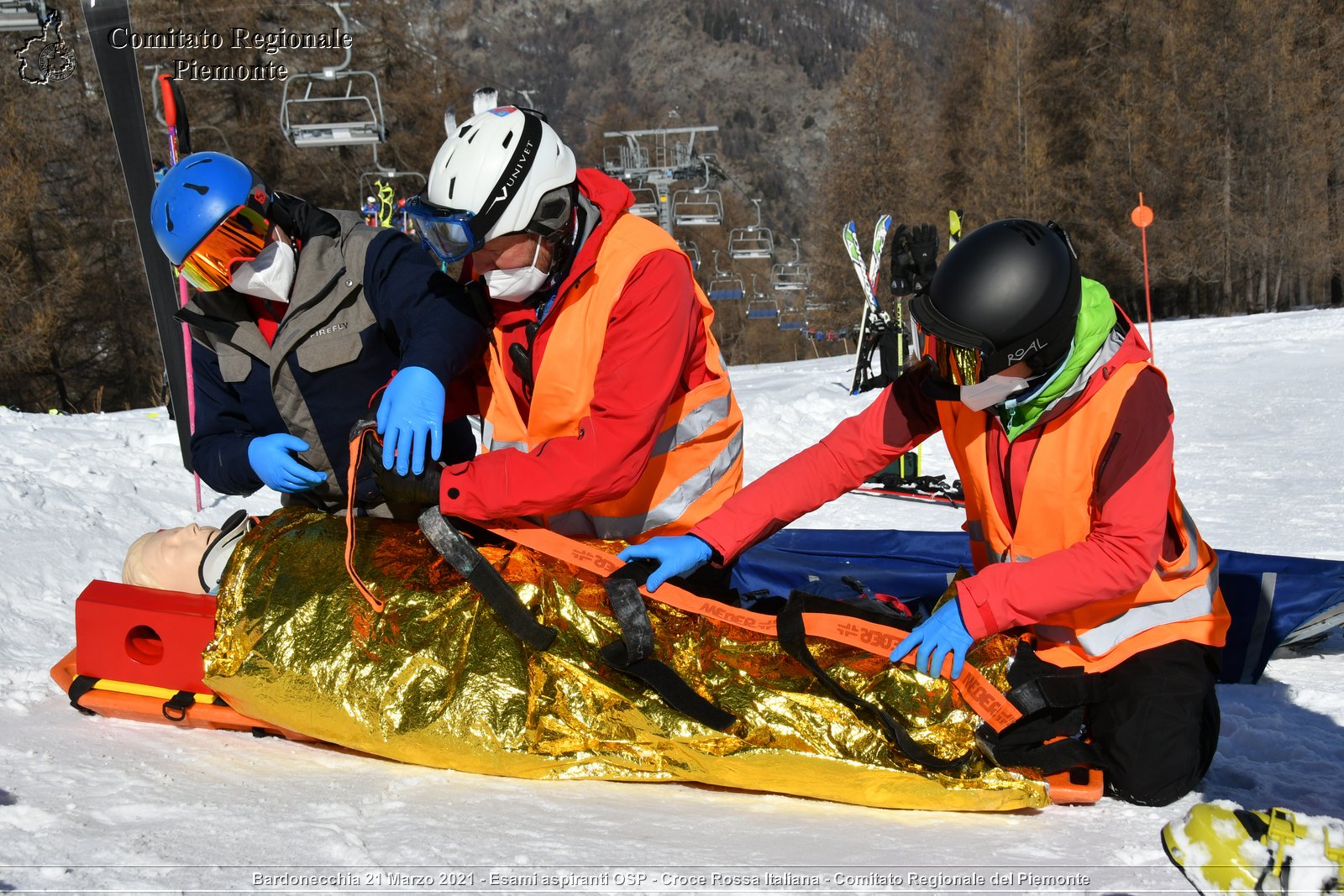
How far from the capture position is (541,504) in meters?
2.58

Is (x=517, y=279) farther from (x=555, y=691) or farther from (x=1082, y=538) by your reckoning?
(x=1082, y=538)


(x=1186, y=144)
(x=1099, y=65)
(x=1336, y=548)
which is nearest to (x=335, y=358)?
(x=1336, y=548)

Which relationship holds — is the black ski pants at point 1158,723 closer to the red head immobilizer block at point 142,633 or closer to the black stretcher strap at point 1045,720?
the black stretcher strap at point 1045,720

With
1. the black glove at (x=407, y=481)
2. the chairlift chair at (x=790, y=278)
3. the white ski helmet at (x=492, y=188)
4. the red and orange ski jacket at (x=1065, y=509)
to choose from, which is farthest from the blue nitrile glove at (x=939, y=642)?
the chairlift chair at (x=790, y=278)

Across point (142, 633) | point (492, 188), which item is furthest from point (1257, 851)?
point (142, 633)

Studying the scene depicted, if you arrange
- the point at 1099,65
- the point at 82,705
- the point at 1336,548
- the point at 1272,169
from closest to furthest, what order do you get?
1. the point at 82,705
2. the point at 1336,548
3. the point at 1272,169
4. the point at 1099,65

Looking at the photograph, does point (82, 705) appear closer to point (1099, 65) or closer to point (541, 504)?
point (541, 504)

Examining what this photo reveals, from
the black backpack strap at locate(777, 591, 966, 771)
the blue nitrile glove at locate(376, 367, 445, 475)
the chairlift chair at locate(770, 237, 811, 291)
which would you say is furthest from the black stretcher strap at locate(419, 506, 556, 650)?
the chairlift chair at locate(770, 237, 811, 291)

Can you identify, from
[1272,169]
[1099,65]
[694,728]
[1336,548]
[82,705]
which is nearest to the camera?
[694,728]

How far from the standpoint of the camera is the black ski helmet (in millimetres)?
2330

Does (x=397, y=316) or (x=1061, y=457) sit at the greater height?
(x=397, y=316)

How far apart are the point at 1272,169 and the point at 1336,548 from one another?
28373 mm

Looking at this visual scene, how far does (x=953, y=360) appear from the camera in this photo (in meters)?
2.43

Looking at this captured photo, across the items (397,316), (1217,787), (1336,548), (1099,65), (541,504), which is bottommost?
(1336,548)
